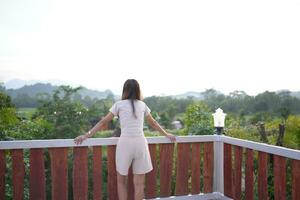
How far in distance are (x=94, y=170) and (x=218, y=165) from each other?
1.47 meters

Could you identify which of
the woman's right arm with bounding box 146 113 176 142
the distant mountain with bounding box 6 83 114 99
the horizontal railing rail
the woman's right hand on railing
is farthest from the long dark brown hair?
the distant mountain with bounding box 6 83 114 99

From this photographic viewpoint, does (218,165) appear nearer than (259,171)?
No

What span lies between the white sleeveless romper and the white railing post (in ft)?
3.73

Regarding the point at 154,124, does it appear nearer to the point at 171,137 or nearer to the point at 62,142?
the point at 171,137

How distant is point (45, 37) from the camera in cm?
874

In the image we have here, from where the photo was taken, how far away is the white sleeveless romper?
320 centimetres

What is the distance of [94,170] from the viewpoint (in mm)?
3564

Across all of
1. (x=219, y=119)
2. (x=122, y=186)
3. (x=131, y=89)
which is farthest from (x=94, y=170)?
(x=219, y=119)

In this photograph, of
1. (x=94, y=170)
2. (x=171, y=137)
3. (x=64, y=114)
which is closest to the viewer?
(x=94, y=170)

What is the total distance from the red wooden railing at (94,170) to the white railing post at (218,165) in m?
0.05

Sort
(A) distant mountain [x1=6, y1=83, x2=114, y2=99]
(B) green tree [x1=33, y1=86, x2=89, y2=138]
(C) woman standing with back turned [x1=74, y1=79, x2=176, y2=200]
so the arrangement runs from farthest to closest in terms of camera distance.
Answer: (A) distant mountain [x1=6, y1=83, x2=114, y2=99] → (B) green tree [x1=33, y1=86, x2=89, y2=138] → (C) woman standing with back turned [x1=74, y1=79, x2=176, y2=200]

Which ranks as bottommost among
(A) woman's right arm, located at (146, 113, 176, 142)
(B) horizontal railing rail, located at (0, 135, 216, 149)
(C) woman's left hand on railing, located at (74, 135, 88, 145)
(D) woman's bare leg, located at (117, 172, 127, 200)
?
(D) woman's bare leg, located at (117, 172, 127, 200)

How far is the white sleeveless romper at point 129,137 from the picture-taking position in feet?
10.5

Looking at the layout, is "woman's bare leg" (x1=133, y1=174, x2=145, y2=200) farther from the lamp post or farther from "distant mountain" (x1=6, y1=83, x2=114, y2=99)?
"distant mountain" (x1=6, y1=83, x2=114, y2=99)
